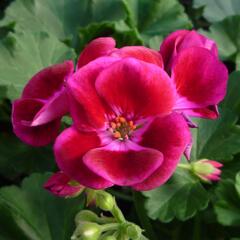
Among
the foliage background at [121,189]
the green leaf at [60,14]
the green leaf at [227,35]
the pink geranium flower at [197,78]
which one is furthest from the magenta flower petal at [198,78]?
the green leaf at [60,14]

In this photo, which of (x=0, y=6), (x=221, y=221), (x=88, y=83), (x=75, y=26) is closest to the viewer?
(x=88, y=83)

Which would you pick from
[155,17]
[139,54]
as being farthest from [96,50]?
[155,17]

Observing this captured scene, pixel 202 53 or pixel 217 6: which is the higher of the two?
pixel 202 53

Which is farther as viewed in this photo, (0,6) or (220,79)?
(0,6)

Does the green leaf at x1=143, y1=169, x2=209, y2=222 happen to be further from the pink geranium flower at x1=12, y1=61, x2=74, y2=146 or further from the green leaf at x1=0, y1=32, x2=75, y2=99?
the green leaf at x1=0, y1=32, x2=75, y2=99

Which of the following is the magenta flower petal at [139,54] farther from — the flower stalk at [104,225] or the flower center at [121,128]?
the flower stalk at [104,225]

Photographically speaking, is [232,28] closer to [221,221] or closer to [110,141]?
[221,221]

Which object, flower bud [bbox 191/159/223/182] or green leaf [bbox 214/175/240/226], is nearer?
flower bud [bbox 191/159/223/182]

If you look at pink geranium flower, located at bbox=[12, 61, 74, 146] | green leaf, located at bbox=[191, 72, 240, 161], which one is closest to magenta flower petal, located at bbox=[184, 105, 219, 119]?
pink geranium flower, located at bbox=[12, 61, 74, 146]

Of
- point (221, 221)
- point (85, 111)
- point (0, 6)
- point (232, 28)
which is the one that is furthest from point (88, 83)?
point (0, 6)
